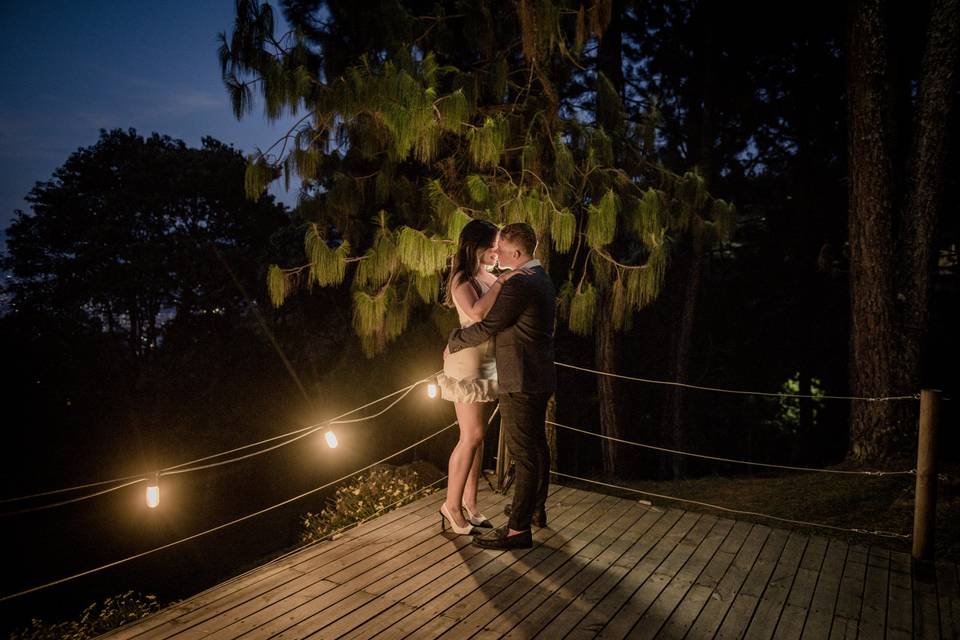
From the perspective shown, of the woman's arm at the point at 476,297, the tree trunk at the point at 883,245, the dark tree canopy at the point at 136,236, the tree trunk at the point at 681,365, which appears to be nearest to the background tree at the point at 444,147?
the woman's arm at the point at 476,297

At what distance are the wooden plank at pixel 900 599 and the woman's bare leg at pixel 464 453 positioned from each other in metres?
1.70

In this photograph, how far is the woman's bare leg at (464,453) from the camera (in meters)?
2.50

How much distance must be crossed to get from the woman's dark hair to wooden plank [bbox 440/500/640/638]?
1252 millimetres

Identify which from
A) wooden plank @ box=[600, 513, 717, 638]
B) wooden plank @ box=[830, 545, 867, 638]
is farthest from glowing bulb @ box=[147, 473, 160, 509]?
wooden plank @ box=[830, 545, 867, 638]

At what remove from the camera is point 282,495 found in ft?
34.8

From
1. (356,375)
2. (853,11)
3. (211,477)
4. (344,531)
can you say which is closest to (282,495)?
(211,477)

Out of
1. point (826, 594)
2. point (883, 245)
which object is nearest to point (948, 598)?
point (826, 594)

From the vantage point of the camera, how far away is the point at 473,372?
2451mm

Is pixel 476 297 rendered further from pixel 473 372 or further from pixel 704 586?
pixel 704 586

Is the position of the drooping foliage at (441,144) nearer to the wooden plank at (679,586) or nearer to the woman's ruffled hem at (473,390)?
the woman's ruffled hem at (473,390)

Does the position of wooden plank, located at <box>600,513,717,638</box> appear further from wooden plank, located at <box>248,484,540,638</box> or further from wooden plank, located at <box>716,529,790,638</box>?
wooden plank, located at <box>248,484,540,638</box>

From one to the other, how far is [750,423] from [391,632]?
39.2 feet

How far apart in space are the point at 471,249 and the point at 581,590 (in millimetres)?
1502

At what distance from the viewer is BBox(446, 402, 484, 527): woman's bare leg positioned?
250cm
